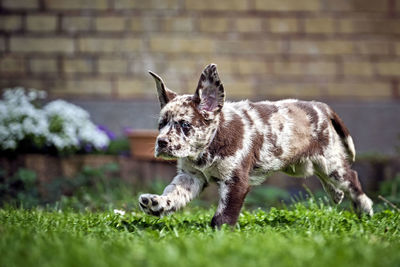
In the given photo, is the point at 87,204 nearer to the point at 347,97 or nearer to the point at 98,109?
the point at 98,109

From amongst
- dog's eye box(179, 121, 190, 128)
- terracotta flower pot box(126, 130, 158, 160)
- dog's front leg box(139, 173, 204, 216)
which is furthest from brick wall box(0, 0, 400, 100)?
dog's eye box(179, 121, 190, 128)

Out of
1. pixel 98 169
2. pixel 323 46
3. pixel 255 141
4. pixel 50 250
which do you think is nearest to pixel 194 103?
pixel 255 141

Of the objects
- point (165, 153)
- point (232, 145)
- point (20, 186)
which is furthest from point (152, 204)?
point (20, 186)

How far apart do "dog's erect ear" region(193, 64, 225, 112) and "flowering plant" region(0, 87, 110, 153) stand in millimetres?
3696

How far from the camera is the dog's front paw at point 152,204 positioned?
3.95 meters

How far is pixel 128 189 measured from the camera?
288 inches

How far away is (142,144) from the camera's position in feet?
25.2

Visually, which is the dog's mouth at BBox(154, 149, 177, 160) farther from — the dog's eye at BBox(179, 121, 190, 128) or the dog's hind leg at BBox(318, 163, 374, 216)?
the dog's hind leg at BBox(318, 163, 374, 216)

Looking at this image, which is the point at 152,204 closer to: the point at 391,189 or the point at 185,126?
the point at 185,126

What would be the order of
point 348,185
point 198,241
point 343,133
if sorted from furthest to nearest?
1. point 343,133
2. point 348,185
3. point 198,241

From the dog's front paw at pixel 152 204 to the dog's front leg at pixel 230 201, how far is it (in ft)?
1.32

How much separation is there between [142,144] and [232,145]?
3.69 m

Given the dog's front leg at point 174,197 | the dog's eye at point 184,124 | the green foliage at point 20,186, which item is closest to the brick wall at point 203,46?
the green foliage at point 20,186

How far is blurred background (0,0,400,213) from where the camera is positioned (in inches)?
340
